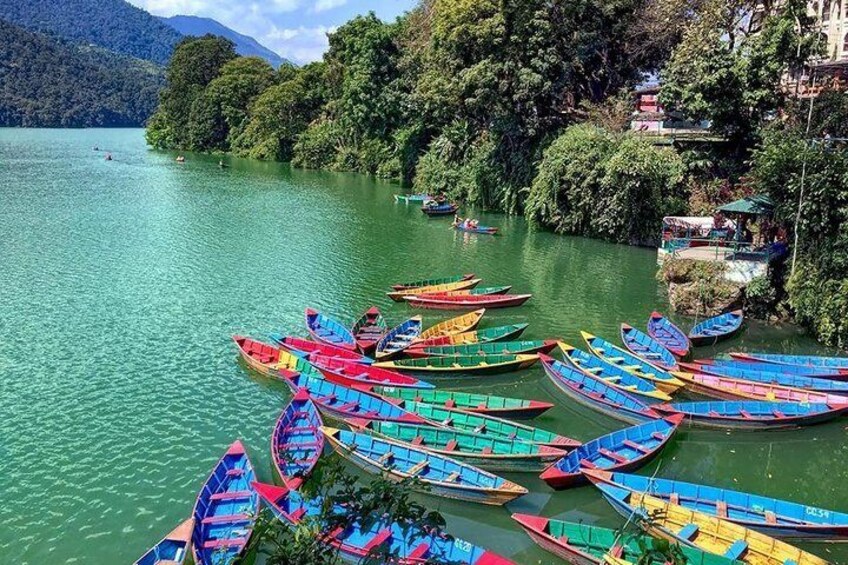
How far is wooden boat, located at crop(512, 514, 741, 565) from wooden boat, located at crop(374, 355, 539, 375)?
821cm

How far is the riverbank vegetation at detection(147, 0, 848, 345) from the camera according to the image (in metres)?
25.3

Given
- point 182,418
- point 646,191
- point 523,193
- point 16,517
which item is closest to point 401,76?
point 523,193

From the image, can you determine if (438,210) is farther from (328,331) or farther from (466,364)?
(466,364)

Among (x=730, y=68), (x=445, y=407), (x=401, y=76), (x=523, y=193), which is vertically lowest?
(x=445, y=407)

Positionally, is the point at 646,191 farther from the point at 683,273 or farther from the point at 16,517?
the point at 16,517

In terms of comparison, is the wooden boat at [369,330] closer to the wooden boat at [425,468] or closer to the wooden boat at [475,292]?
the wooden boat at [475,292]

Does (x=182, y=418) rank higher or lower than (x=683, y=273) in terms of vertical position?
lower

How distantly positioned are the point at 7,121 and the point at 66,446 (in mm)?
198809

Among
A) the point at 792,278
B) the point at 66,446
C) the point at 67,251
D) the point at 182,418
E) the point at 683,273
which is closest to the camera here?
the point at 66,446

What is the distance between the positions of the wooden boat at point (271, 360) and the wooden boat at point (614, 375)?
8.35 metres

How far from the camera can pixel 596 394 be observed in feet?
64.9

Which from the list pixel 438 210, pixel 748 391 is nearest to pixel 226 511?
pixel 748 391

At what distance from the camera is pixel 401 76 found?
234 ft

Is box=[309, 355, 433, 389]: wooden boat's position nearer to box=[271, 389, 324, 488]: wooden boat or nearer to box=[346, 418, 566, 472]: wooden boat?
box=[271, 389, 324, 488]: wooden boat
